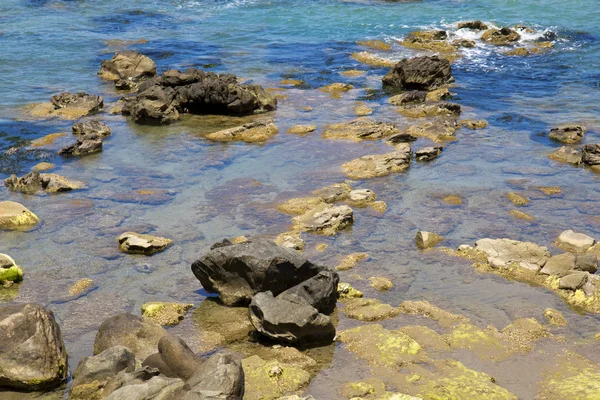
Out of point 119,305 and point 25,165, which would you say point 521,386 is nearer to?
point 119,305

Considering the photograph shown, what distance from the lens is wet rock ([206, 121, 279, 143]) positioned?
76.7ft

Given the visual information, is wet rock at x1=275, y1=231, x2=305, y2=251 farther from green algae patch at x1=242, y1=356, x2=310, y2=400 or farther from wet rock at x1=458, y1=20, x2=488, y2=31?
wet rock at x1=458, y1=20, x2=488, y2=31

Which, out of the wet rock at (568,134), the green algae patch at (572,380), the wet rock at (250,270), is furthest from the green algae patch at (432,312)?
the wet rock at (568,134)

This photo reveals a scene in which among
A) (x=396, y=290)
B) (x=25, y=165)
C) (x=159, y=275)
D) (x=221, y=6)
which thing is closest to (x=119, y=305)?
(x=159, y=275)

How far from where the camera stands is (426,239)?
15578 millimetres

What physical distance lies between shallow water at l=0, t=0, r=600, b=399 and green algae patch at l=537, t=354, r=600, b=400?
25 cm

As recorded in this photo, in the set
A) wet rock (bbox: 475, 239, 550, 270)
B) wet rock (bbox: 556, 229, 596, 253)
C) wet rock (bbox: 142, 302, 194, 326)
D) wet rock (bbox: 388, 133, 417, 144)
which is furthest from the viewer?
wet rock (bbox: 388, 133, 417, 144)

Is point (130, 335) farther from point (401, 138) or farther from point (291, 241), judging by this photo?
point (401, 138)

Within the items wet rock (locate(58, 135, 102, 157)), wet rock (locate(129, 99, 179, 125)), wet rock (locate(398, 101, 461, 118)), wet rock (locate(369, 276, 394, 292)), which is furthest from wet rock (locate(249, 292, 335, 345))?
wet rock (locate(398, 101, 461, 118))

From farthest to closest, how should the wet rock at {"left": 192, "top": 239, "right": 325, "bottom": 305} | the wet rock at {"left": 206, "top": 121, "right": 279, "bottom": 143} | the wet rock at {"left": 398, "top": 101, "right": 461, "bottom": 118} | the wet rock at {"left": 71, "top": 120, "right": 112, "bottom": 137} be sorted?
1. the wet rock at {"left": 398, "top": 101, "right": 461, "bottom": 118}
2. the wet rock at {"left": 71, "top": 120, "right": 112, "bottom": 137}
3. the wet rock at {"left": 206, "top": 121, "right": 279, "bottom": 143}
4. the wet rock at {"left": 192, "top": 239, "right": 325, "bottom": 305}

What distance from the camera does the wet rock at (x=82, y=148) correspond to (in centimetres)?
2189

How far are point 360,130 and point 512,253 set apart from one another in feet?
31.1

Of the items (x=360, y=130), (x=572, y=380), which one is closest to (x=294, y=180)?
(x=360, y=130)

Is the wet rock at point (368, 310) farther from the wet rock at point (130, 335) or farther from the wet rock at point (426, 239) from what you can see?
the wet rock at point (130, 335)
